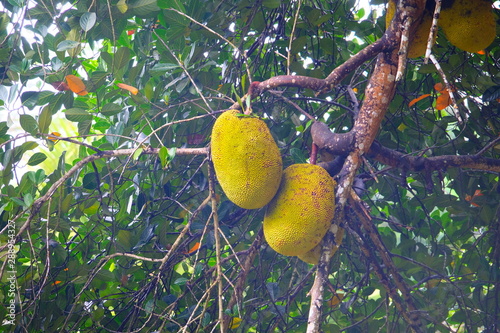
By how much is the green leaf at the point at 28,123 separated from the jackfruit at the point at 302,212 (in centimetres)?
92

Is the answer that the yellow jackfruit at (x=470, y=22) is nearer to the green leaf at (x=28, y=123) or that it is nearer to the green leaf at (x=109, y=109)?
the green leaf at (x=109, y=109)

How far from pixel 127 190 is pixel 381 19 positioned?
1.46 metres

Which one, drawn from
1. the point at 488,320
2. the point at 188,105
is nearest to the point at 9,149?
the point at 188,105

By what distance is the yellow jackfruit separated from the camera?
1.63m

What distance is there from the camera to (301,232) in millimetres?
1537

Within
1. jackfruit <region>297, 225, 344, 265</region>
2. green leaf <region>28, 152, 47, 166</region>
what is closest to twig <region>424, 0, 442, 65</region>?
jackfruit <region>297, 225, 344, 265</region>

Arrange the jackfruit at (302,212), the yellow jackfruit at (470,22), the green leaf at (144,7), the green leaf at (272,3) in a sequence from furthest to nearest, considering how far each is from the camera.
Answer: the green leaf at (272,3)
the green leaf at (144,7)
the yellow jackfruit at (470,22)
the jackfruit at (302,212)

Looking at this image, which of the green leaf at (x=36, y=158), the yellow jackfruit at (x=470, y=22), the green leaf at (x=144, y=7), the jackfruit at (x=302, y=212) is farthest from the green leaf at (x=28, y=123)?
the yellow jackfruit at (x=470, y=22)

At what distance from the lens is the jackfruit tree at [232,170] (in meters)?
1.54

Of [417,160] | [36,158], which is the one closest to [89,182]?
[36,158]

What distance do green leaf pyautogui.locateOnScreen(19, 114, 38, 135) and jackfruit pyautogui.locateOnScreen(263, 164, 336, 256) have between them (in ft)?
3.01

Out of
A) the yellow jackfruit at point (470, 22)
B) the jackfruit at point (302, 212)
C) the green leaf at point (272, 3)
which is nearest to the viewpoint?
the jackfruit at point (302, 212)

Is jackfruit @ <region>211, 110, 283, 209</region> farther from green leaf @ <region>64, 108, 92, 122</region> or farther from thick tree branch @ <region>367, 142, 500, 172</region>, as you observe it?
green leaf @ <region>64, 108, 92, 122</region>

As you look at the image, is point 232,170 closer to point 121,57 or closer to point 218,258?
point 218,258
